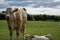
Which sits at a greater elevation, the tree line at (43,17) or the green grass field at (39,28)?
the tree line at (43,17)

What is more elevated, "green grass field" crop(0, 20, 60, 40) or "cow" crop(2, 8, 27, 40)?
"cow" crop(2, 8, 27, 40)

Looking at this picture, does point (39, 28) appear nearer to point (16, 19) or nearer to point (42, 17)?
point (42, 17)

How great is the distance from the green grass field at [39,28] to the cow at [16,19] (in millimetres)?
84

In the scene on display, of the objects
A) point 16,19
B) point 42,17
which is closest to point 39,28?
point 42,17

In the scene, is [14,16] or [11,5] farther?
[11,5]

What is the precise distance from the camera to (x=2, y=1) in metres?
2.83

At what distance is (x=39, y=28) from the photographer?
109 inches

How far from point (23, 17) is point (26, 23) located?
0.29ft

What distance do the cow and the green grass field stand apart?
8 cm

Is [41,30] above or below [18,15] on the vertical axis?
below

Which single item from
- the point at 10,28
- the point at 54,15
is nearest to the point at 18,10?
the point at 10,28

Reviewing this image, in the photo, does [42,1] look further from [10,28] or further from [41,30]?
[10,28]

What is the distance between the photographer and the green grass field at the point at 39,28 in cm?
274

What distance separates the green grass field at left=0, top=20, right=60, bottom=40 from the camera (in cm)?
274
